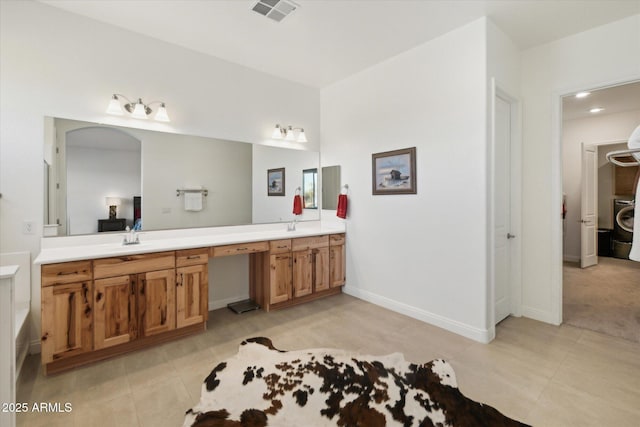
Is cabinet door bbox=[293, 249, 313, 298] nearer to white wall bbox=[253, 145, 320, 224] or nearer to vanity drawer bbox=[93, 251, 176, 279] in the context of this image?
white wall bbox=[253, 145, 320, 224]

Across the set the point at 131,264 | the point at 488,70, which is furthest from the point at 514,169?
the point at 131,264

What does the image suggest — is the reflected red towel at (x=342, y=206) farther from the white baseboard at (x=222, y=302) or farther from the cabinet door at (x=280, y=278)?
the white baseboard at (x=222, y=302)

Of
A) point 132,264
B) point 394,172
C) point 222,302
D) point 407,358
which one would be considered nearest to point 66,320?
point 132,264

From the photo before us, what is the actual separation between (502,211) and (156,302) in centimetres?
343

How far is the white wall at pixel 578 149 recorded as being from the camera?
5242 mm

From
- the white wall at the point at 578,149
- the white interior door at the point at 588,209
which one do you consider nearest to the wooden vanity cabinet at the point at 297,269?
the white interior door at the point at 588,209

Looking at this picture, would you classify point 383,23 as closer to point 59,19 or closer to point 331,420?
point 59,19

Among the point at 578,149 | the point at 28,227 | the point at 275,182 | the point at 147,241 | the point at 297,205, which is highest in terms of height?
the point at 578,149

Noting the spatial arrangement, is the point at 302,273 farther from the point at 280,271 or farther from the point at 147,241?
the point at 147,241

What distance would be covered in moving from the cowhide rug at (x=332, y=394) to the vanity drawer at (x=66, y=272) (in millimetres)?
1220

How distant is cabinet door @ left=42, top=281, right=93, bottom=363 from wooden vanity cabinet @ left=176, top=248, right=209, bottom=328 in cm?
64

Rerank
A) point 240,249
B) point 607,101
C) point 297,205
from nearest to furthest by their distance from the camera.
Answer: point 240,249 → point 297,205 → point 607,101

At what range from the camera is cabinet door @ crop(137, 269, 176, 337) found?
98.0 inches

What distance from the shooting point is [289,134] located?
4012 mm
